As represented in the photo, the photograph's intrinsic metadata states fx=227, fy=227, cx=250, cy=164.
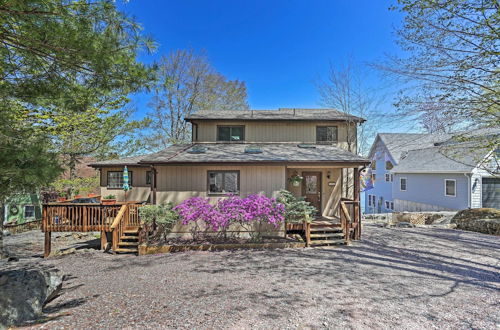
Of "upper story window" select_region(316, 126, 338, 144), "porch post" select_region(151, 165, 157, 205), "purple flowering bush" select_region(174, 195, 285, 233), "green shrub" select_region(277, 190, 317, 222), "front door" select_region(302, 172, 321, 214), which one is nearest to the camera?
"purple flowering bush" select_region(174, 195, 285, 233)

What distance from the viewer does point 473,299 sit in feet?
14.1

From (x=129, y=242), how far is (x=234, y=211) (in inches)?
154

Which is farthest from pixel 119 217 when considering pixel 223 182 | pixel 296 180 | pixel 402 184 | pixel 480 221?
pixel 402 184

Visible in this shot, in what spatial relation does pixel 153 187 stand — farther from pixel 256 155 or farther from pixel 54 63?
pixel 54 63

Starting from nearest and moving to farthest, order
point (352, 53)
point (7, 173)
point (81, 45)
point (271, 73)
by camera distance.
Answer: point (7, 173)
point (81, 45)
point (352, 53)
point (271, 73)

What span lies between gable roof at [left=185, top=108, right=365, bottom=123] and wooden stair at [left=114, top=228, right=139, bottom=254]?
5.87 metres

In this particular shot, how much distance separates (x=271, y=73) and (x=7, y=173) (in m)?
17.6

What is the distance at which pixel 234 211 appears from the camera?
26.2 ft

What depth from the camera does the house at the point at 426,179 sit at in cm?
1412

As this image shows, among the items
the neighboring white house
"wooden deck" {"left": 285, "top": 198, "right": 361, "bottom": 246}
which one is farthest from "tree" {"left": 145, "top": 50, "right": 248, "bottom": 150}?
the neighboring white house

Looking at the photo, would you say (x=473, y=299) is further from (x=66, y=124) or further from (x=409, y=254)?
(x=66, y=124)

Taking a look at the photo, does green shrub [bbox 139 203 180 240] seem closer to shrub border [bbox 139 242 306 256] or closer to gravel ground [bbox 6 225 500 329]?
shrub border [bbox 139 242 306 256]

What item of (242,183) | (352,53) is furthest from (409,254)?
(352,53)

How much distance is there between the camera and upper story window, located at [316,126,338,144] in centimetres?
1170
